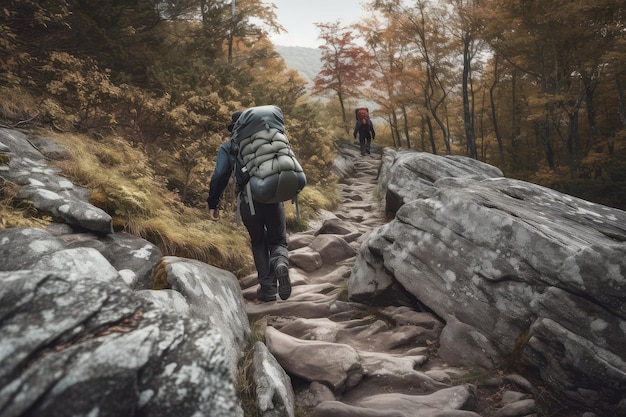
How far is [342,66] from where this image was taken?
28.8m

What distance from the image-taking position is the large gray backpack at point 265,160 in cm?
451

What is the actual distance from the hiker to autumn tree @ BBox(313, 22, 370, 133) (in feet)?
83.7

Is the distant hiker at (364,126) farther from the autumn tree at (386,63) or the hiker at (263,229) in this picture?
the hiker at (263,229)

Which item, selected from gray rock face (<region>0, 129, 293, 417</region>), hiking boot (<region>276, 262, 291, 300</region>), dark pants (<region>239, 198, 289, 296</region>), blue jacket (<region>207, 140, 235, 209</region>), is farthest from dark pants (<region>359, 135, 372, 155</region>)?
gray rock face (<region>0, 129, 293, 417</region>)

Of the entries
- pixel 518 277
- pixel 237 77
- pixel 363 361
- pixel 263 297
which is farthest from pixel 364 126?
pixel 363 361

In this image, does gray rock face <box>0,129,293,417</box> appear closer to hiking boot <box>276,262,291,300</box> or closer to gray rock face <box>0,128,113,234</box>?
gray rock face <box>0,128,113,234</box>

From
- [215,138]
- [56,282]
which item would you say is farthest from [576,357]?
[215,138]

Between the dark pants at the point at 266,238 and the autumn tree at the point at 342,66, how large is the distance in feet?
83.6

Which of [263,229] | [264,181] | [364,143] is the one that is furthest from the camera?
[364,143]

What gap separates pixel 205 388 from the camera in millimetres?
1689

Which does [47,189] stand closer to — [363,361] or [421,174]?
[363,361]

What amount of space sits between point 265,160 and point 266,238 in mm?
1282

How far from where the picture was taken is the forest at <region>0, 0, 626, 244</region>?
260 inches

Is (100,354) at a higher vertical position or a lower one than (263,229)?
higher
